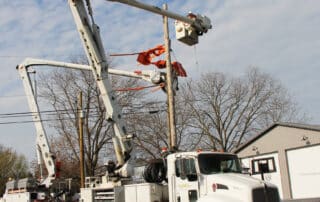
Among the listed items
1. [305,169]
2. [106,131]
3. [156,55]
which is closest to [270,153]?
[305,169]

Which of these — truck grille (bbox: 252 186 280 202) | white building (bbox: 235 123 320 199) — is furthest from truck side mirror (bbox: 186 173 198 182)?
white building (bbox: 235 123 320 199)

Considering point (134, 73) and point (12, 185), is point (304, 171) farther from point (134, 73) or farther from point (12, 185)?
point (12, 185)

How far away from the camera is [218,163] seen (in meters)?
11.8

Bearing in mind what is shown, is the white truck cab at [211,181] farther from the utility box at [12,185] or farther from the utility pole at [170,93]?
the utility box at [12,185]

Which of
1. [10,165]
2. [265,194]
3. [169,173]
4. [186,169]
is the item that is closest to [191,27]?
[186,169]

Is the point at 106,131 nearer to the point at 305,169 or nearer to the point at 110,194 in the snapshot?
the point at 305,169

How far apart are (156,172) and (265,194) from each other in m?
3.60

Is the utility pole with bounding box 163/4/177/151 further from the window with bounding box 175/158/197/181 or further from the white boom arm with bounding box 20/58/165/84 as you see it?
the window with bounding box 175/158/197/181

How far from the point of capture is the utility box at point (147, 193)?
1239cm

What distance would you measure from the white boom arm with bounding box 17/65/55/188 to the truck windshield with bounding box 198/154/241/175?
30.0ft

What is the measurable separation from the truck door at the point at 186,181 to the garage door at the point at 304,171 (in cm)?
1347

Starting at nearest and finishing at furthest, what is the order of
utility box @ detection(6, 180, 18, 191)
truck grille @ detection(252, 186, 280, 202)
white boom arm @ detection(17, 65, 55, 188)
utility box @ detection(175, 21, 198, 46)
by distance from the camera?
truck grille @ detection(252, 186, 280, 202), utility box @ detection(175, 21, 198, 46), white boom arm @ detection(17, 65, 55, 188), utility box @ detection(6, 180, 18, 191)

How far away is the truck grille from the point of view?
33.9 ft

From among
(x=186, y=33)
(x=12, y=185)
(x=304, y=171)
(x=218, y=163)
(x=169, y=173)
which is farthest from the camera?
(x=304, y=171)
